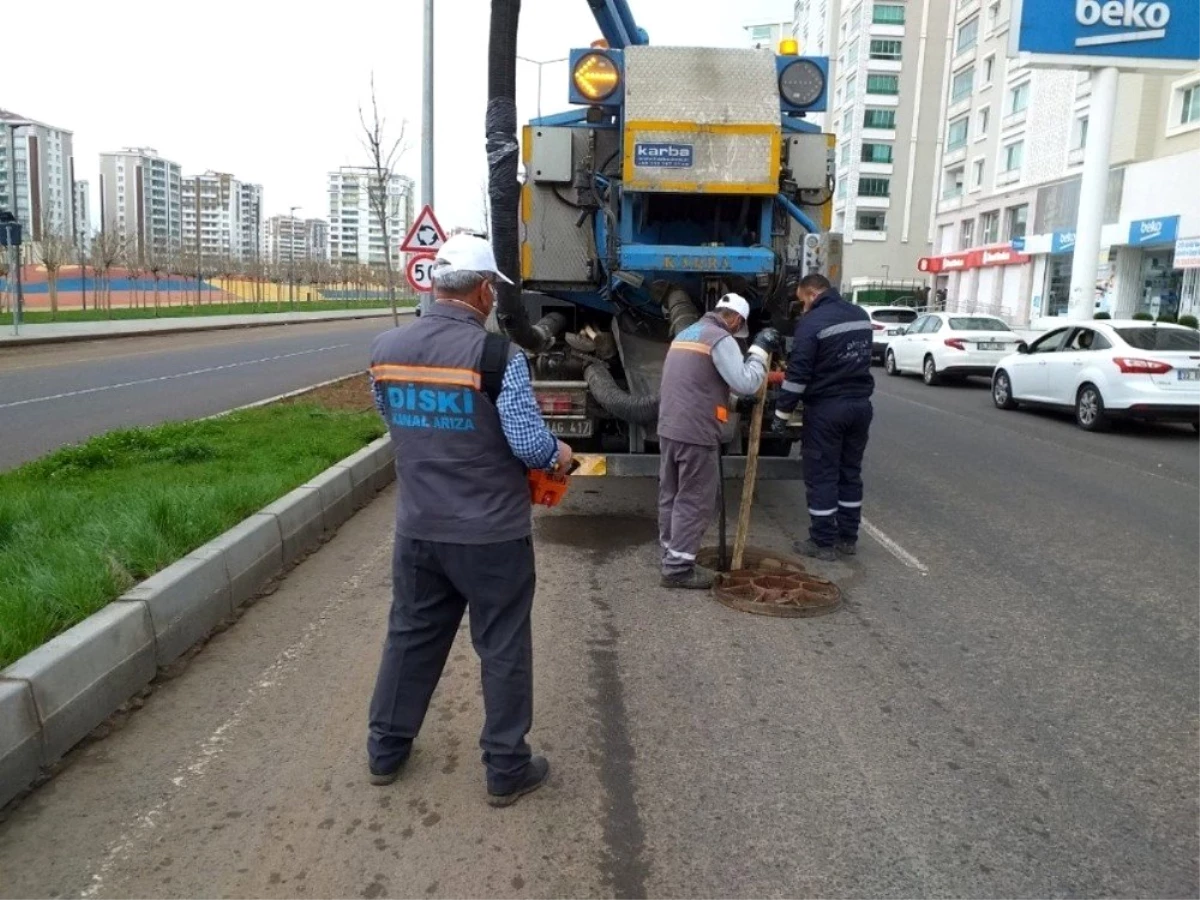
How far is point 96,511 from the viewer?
6.09 metres

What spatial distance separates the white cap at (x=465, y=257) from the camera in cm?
342

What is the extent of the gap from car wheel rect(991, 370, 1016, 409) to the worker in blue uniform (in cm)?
1013

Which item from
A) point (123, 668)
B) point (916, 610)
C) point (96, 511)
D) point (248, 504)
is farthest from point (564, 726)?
point (96, 511)

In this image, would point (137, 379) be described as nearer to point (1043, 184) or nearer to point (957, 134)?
point (1043, 184)

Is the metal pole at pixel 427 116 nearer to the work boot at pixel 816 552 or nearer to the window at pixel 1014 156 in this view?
the work boot at pixel 816 552

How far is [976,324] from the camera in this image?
66.4 ft

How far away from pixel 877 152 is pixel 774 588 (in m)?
72.8

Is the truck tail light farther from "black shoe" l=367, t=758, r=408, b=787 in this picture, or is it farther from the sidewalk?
the sidewalk

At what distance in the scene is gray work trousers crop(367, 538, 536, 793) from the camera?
341 cm

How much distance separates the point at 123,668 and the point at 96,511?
7.41ft

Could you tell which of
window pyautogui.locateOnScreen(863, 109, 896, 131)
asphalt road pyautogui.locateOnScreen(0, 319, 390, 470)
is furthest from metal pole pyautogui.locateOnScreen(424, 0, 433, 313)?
window pyautogui.locateOnScreen(863, 109, 896, 131)

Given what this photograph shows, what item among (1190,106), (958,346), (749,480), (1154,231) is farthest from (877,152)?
(749,480)

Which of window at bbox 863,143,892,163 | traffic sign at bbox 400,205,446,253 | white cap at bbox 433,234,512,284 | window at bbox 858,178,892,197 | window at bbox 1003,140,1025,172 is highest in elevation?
window at bbox 863,143,892,163

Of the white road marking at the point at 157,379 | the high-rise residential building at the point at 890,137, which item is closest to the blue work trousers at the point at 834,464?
the white road marking at the point at 157,379
